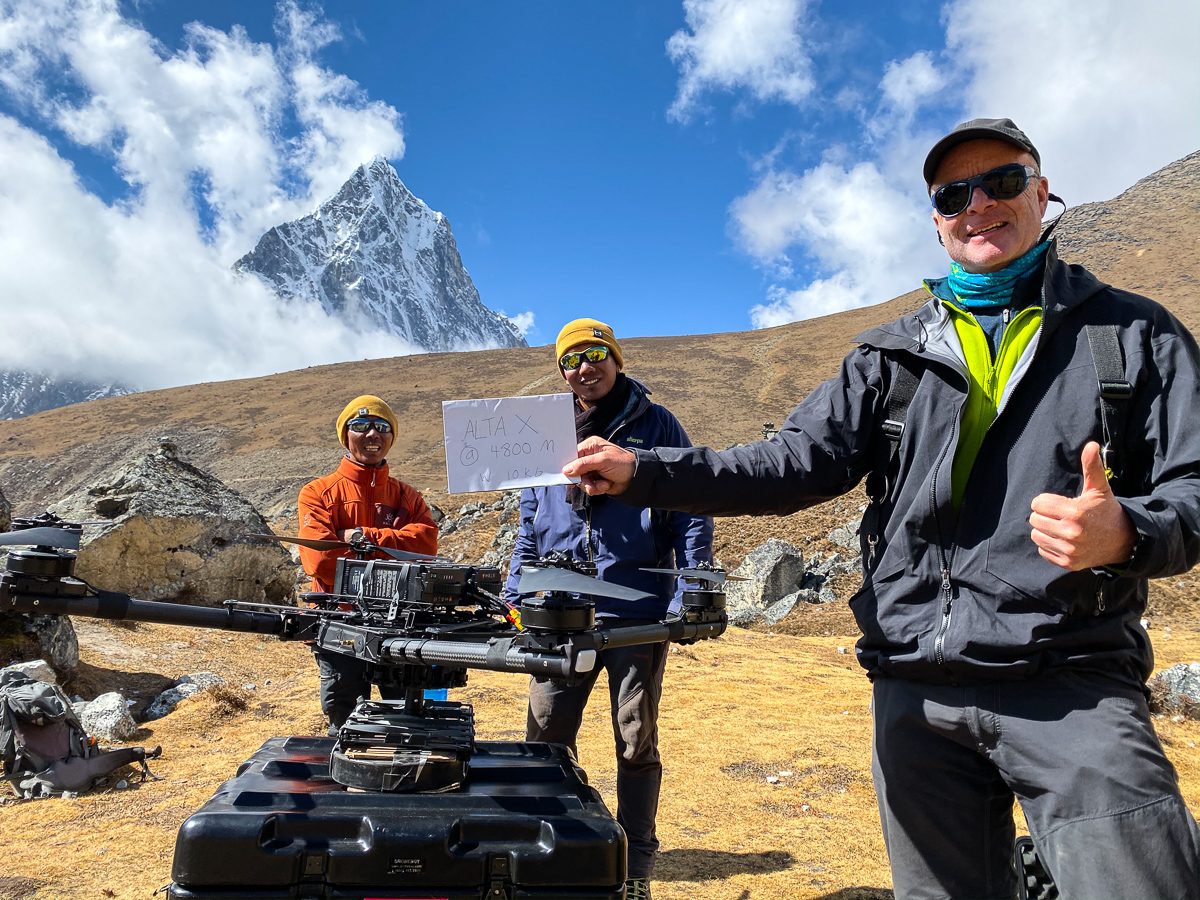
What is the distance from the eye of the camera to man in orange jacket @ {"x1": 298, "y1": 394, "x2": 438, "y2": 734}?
4309 millimetres

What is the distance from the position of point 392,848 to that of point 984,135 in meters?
2.37

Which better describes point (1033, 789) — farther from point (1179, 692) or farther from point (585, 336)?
point (1179, 692)

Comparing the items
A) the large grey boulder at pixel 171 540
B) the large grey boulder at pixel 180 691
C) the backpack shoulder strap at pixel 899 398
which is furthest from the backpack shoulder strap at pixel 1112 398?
the large grey boulder at pixel 171 540

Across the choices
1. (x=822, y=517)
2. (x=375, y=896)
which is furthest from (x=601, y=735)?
(x=822, y=517)

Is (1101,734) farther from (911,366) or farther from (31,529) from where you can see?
(31,529)

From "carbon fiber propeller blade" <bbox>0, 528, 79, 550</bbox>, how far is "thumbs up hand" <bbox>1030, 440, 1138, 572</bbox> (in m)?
2.67

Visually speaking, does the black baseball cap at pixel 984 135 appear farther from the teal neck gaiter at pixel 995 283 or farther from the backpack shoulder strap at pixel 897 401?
the backpack shoulder strap at pixel 897 401

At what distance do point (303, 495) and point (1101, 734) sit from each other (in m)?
3.86

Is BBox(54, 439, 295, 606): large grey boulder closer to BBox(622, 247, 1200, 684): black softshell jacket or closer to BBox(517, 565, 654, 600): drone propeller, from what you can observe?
BBox(517, 565, 654, 600): drone propeller

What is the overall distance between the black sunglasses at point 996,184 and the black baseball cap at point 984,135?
0.18 feet

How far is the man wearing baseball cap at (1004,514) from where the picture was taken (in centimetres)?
168

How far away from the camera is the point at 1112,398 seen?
71.5 inches

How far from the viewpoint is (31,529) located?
8.46 ft

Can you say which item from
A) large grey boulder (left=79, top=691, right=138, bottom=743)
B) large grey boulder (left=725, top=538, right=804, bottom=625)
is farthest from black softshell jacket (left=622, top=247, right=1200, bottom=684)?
large grey boulder (left=725, top=538, right=804, bottom=625)
